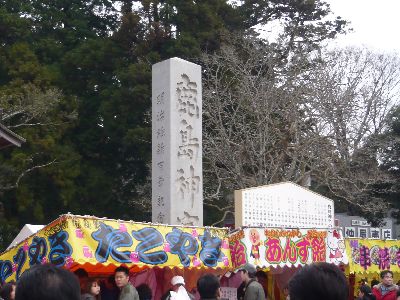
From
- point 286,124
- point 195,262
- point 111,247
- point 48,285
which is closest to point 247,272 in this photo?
point 195,262

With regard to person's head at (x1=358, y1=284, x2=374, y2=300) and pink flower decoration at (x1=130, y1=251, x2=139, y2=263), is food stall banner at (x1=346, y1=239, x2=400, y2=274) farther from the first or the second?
pink flower decoration at (x1=130, y1=251, x2=139, y2=263)

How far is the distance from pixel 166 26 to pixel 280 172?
759cm

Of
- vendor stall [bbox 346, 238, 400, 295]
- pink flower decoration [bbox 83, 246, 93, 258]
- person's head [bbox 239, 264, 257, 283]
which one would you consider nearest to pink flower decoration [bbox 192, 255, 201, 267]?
person's head [bbox 239, 264, 257, 283]

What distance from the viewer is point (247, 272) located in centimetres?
932

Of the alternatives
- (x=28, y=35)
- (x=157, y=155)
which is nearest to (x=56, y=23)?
(x=28, y=35)

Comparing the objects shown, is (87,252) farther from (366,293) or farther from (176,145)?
(176,145)

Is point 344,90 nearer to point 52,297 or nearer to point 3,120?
point 3,120

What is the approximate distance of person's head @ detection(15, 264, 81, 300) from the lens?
2.61 meters

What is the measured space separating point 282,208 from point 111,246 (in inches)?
168

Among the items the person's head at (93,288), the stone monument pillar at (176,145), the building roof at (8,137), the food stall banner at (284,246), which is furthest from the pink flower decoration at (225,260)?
the building roof at (8,137)

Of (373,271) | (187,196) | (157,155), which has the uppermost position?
(157,155)

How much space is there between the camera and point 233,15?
26.5 m

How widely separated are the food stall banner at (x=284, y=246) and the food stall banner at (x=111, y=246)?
0.39 m

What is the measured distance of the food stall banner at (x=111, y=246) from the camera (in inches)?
Answer: 327
